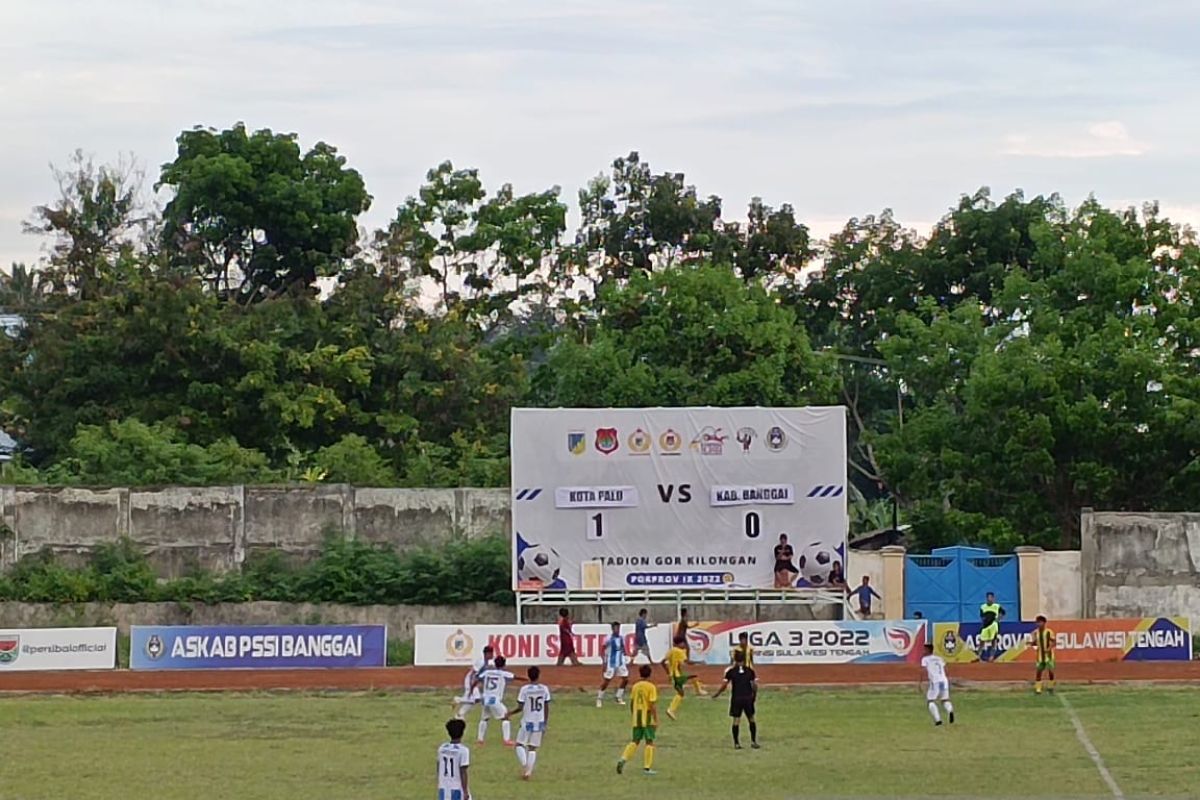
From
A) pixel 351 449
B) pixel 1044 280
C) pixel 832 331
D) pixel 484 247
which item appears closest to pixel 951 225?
pixel 832 331

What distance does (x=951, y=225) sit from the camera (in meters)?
70.4

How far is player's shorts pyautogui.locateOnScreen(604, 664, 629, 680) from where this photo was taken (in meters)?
Answer: 35.8

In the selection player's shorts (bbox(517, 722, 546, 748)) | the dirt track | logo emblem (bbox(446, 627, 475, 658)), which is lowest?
the dirt track

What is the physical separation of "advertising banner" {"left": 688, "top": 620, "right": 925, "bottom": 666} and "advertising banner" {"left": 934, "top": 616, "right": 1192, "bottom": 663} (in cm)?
73

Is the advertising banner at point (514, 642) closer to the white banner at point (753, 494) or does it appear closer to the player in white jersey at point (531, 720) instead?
the white banner at point (753, 494)

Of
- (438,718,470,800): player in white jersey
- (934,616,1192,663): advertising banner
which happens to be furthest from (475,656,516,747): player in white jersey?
(934,616,1192,663): advertising banner

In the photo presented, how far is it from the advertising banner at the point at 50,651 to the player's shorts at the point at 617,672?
467 inches

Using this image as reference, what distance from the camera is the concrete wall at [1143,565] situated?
1750 inches

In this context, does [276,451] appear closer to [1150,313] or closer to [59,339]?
[59,339]

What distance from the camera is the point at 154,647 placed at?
40469mm

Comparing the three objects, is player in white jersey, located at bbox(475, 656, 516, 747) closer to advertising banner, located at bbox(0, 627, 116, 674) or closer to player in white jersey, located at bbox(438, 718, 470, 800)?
player in white jersey, located at bbox(438, 718, 470, 800)

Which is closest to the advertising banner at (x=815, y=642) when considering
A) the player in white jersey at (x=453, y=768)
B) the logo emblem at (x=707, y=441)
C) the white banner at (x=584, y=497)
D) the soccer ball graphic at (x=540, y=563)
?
the white banner at (x=584, y=497)

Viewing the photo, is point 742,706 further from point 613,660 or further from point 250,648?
point 250,648

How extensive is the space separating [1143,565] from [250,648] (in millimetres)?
21873
